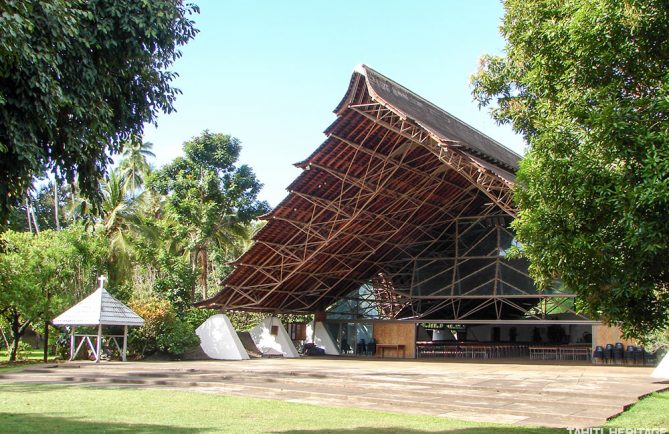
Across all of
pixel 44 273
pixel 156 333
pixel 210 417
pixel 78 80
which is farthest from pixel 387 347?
pixel 78 80

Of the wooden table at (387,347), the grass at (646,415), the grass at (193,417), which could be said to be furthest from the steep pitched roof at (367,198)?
the grass at (193,417)

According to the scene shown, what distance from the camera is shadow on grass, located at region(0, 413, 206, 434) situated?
693 cm

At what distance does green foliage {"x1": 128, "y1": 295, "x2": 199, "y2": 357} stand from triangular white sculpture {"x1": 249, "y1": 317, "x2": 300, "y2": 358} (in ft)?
14.5

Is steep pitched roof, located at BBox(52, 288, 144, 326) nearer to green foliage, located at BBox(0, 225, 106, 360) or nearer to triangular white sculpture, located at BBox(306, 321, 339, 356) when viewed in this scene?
green foliage, located at BBox(0, 225, 106, 360)

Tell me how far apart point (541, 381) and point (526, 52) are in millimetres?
8364

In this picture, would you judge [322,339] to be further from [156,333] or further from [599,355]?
[599,355]

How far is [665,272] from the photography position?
6086mm

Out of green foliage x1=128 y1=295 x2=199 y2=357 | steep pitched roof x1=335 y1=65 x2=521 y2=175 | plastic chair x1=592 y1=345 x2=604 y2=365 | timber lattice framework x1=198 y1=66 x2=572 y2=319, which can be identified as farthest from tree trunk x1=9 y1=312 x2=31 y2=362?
plastic chair x1=592 y1=345 x2=604 y2=365

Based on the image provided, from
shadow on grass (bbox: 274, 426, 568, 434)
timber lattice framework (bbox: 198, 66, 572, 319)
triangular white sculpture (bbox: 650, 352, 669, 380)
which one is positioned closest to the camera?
shadow on grass (bbox: 274, 426, 568, 434)

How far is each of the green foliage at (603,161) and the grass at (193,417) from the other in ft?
7.11

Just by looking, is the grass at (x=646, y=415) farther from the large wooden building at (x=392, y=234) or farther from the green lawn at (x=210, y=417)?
the large wooden building at (x=392, y=234)

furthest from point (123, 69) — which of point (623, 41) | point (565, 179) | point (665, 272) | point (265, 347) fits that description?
point (265, 347)

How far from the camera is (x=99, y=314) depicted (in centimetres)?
1961

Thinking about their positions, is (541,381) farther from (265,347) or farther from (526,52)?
(265,347)
